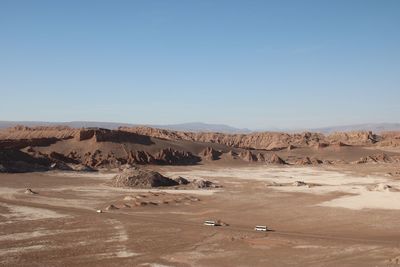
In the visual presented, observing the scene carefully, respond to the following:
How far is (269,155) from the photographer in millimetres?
69500

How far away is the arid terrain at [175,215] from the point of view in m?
15.8

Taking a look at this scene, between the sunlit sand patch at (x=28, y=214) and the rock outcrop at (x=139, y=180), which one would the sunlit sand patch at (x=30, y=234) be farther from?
the rock outcrop at (x=139, y=180)

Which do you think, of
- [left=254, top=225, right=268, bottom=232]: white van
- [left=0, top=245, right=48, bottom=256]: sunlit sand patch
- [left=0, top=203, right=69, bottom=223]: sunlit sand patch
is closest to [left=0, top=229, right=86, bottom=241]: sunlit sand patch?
[left=0, top=245, right=48, bottom=256]: sunlit sand patch

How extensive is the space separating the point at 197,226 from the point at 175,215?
140 inches

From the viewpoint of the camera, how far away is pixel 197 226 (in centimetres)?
2061

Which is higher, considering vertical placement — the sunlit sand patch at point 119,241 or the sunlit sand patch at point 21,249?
the sunlit sand patch at point 119,241

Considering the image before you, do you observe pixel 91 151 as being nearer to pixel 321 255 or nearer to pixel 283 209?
pixel 283 209

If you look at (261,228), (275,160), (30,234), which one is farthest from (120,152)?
(30,234)

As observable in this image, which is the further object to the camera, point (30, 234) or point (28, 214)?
point (28, 214)

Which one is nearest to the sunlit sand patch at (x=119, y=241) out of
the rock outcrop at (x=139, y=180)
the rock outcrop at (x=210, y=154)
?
the rock outcrop at (x=139, y=180)

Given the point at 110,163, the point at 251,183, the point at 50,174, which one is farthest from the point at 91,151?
the point at 251,183

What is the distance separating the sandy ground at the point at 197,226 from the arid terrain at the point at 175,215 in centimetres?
4

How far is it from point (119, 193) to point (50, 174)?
42.9ft

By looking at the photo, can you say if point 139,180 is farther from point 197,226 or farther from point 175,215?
point 197,226
